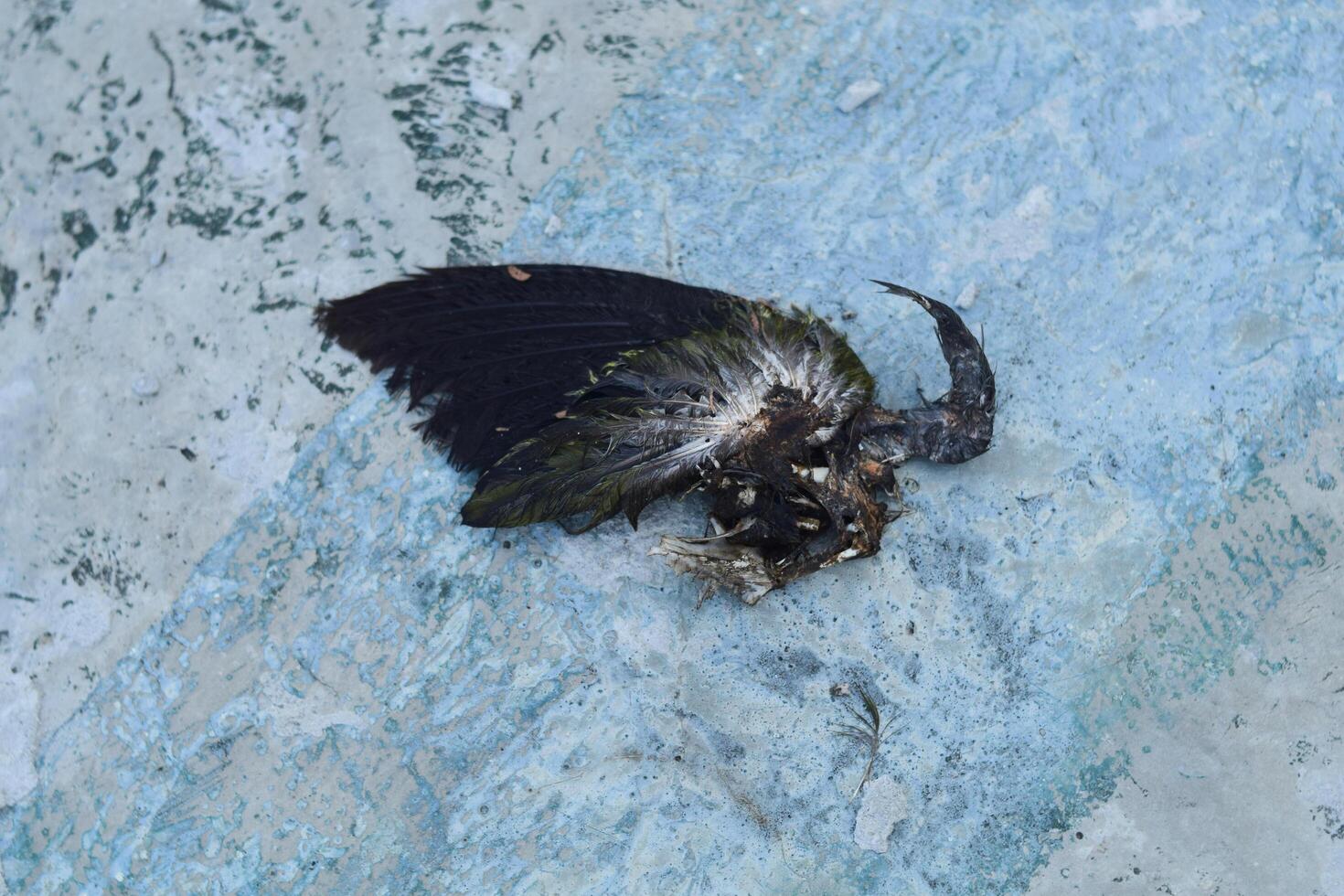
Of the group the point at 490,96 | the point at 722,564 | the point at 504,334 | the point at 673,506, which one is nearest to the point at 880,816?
the point at 722,564

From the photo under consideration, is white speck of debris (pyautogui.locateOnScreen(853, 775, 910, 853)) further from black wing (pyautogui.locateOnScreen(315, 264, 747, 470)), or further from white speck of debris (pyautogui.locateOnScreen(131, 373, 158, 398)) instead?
white speck of debris (pyautogui.locateOnScreen(131, 373, 158, 398))

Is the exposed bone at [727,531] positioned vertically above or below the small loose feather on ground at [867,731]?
above

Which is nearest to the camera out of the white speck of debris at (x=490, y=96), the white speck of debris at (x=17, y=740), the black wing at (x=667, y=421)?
the black wing at (x=667, y=421)

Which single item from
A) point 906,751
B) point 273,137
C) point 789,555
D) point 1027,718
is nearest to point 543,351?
point 789,555

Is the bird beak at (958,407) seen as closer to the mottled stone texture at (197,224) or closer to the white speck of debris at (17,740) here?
the mottled stone texture at (197,224)

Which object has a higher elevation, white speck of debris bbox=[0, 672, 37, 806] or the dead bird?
the dead bird

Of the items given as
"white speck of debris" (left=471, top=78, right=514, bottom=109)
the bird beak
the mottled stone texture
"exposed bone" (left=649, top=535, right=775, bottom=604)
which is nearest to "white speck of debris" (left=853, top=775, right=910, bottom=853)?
"exposed bone" (left=649, top=535, right=775, bottom=604)

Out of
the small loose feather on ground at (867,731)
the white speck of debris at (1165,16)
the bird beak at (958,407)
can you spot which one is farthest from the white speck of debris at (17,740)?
the white speck of debris at (1165,16)
